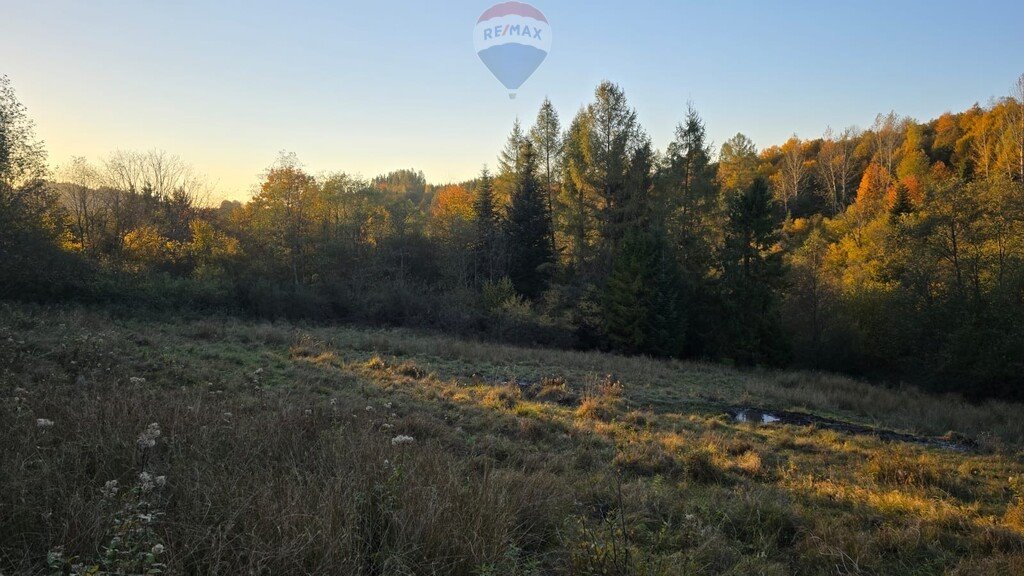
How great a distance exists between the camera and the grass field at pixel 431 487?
3045mm

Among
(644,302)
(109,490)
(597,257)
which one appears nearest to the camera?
(109,490)

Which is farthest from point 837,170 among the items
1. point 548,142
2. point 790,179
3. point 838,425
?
point 838,425

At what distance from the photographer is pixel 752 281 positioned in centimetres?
2931

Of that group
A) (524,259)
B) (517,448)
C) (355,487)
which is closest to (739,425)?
(517,448)

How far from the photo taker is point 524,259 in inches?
1460

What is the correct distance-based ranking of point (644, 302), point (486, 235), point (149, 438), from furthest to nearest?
1. point (486, 235)
2. point (644, 302)
3. point (149, 438)

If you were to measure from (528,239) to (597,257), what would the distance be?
19.5 ft

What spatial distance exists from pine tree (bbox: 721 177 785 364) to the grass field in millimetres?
17190

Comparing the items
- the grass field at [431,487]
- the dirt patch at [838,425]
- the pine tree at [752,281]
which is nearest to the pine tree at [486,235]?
the pine tree at [752,281]

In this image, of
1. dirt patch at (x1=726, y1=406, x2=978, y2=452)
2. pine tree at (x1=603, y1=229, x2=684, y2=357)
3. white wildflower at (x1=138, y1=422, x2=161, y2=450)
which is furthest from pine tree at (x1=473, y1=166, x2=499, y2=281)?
white wildflower at (x1=138, y1=422, x2=161, y2=450)

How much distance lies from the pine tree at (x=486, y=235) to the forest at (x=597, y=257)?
167mm

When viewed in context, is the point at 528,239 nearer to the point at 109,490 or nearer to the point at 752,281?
the point at 752,281

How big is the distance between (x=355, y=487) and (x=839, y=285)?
37543mm

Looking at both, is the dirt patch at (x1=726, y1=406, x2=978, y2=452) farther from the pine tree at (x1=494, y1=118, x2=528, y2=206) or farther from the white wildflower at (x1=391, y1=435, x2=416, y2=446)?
the pine tree at (x1=494, y1=118, x2=528, y2=206)
